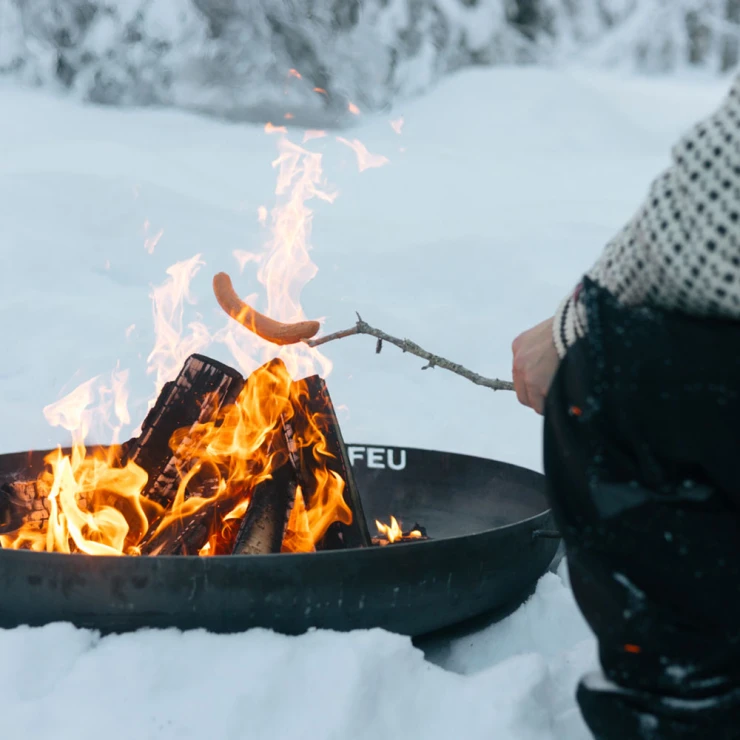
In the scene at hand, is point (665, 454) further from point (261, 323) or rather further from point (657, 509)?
point (261, 323)

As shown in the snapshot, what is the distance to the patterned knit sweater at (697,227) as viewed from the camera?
2.99 feet

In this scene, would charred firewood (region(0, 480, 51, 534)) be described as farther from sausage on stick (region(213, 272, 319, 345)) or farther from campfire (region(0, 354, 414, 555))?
sausage on stick (region(213, 272, 319, 345))

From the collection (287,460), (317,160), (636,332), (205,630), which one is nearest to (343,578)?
(205,630)

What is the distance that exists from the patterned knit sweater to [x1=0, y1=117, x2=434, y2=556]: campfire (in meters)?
1.50

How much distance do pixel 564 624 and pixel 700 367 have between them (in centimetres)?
172

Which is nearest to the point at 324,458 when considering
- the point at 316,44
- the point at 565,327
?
the point at 565,327

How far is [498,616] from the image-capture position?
251 centimetres

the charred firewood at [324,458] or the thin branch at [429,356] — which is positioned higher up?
the thin branch at [429,356]

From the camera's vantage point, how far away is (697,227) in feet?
3.06

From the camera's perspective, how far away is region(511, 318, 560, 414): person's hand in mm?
1244

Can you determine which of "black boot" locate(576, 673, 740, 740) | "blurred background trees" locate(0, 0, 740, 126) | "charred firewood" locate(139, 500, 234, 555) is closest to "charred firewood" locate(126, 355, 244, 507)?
"charred firewood" locate(139, 500, 234, 555)

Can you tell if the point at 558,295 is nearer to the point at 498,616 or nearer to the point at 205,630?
the point at 498,616

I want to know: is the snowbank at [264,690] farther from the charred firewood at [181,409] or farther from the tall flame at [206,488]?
the charred firewood at [181,409]

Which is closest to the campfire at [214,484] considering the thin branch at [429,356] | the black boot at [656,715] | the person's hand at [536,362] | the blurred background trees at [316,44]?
the thin branch at [429,356]
